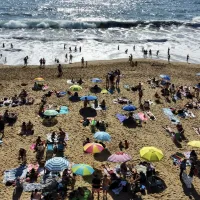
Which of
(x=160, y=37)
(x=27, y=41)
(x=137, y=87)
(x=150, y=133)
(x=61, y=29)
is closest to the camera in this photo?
(x=150, y=133)

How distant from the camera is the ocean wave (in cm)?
5447

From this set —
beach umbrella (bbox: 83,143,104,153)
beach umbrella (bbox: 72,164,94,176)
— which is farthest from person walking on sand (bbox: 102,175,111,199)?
beach umbrella (bbox: 83,143,104,153)

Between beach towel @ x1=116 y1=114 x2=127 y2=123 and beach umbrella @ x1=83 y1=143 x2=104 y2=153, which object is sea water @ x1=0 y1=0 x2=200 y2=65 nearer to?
beach towel @ x1=116 y1=114 x2=127 y2=123

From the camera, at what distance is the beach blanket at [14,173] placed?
14609mm

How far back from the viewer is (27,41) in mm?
44312

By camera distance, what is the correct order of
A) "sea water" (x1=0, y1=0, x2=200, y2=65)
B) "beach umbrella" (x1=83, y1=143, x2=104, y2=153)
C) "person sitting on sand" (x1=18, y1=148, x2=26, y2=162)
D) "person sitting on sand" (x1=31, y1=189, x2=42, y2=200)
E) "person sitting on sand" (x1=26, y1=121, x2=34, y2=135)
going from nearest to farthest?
"person sitting on sand" (x1=31, y1=189, x2=42, y2=200)
"beach umbrella" (x1=83, y1=143, x2=104, y2=153)
"person sitting on sand" (x1=18, y1=148, x2=26, y2=162)
"person sitting on sand" (x1=26, y1=121, x2=34, y2=135)
"sea water" (x1=0, y1=0, x2=200, y2=65)

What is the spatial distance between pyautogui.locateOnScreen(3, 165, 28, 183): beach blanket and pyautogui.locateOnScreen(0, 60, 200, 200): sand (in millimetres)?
449

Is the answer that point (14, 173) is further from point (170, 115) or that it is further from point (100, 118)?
point (170, 115)

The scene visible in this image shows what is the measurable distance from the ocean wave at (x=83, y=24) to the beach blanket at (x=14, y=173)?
42.9 meters

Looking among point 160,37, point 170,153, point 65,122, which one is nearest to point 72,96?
point 65,122

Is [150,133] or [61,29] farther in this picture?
[61,29]

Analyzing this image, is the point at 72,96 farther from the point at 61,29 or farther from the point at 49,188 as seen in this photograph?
the point at 61,29

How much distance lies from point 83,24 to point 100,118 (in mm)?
38194

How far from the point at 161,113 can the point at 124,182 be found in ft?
29.6
